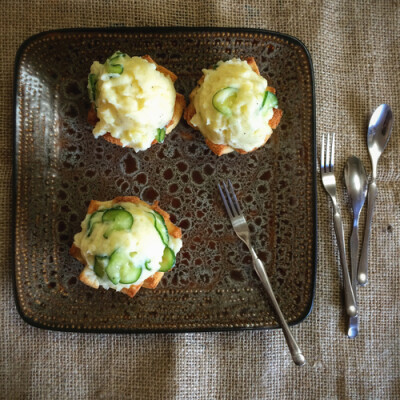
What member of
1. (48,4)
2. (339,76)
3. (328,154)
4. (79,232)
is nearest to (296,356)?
(328,154)

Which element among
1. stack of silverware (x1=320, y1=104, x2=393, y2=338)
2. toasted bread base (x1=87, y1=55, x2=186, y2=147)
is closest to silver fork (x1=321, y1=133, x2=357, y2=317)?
stack of silverware (x1=320, y1=104, x2=393, y2=338)

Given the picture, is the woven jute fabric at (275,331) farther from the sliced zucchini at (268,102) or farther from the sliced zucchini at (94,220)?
the sliced zucchini at (94,220)

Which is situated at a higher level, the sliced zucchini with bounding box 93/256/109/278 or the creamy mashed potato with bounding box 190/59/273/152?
the creamy mashed potato with bounding box 190/59/273/152

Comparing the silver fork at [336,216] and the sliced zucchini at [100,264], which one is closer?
the sliced zucchini at [100,264]

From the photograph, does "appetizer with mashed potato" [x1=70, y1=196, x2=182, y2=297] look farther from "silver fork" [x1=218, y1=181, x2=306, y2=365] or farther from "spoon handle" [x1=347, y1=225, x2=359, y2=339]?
"spoon handle" [x1=347, y1=225, x2=359, y2=339]

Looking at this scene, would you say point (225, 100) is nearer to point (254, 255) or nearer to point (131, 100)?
point (131, 100)

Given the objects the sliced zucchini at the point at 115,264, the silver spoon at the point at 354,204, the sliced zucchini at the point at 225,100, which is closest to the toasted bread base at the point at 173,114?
the sliced zucchini at the point at 225,100
